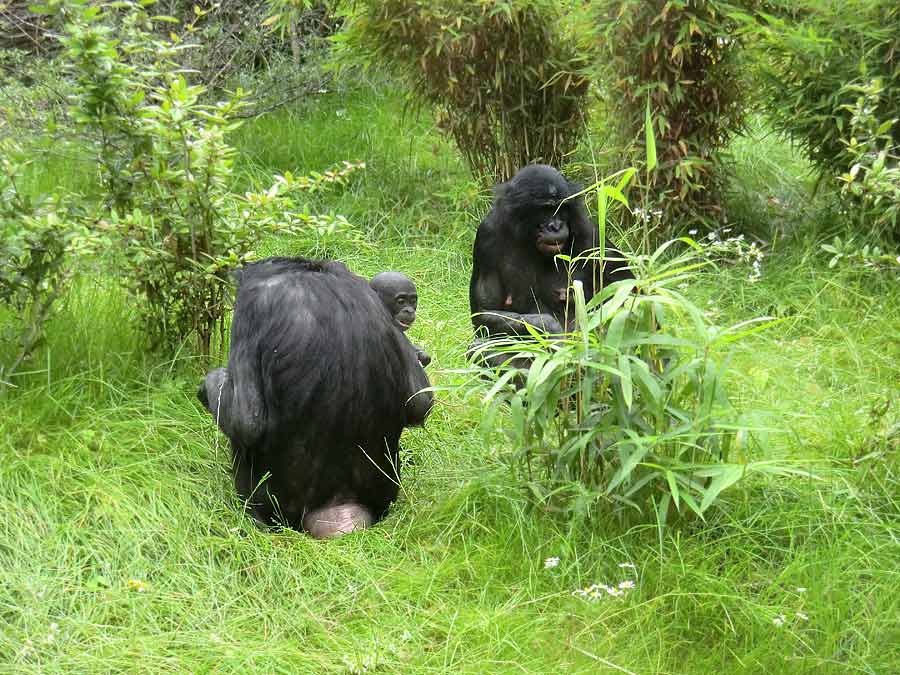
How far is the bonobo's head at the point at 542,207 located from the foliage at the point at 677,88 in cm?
135

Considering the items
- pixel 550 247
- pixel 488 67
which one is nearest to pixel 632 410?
pixel 550 247

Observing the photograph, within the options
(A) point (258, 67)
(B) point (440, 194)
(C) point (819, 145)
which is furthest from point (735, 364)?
(A) point (258, 67)

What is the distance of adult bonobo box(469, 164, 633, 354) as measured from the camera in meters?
4.25

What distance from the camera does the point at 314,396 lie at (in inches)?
133

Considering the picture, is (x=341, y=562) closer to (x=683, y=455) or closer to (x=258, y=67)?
(x=683, y=455)

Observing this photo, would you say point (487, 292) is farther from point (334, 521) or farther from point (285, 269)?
point (334, 521)

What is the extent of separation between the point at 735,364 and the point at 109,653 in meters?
2.80

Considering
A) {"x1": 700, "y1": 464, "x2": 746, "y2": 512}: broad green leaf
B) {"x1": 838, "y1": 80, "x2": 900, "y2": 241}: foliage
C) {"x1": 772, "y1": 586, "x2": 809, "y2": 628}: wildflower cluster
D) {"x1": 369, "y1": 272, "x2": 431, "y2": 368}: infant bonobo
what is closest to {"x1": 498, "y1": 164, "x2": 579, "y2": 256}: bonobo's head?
{"x1": 369, "y1": 272, "x2": 431, "y2": 368}: infant bonobo

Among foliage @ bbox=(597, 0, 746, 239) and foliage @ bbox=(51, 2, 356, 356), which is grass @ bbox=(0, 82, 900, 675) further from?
foliage @ bbox=(597, 0, 746, 239)

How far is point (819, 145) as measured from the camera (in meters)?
5.64

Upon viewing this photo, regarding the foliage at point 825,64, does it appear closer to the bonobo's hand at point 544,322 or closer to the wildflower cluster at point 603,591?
the bonobo's hand at point 544,322

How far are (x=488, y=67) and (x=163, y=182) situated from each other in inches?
107

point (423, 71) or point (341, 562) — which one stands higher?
point (423, 71)

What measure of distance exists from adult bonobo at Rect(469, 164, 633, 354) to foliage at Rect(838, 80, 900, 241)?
36.2 inches
